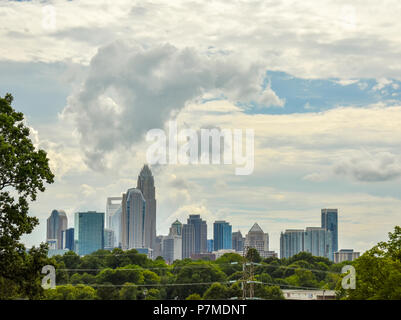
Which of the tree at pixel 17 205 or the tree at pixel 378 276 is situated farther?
the tree at pixel 378 276

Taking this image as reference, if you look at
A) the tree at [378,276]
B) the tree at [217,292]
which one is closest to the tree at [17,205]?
the tree at [378,276]

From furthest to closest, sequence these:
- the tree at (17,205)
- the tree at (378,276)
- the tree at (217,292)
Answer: the tree at (217,292)
the tree at (378,276)
the tree at (17,205)

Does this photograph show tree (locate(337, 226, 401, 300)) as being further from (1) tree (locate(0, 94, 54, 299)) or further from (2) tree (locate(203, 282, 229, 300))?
(2) tree (locate(203, 282, 229, 300))

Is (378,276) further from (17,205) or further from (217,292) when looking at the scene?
(217,292)

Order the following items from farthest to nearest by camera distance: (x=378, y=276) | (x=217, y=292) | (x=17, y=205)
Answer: (x=217, y=292) < (x=378, y=276) < (x=17, y=205)

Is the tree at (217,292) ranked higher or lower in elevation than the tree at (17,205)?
lower

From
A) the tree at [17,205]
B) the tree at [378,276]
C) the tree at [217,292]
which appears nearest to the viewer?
the tree at [17,205]

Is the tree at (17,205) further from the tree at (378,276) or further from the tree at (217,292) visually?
the tree at (217,292)

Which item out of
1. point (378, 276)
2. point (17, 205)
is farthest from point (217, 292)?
point (17, 205)
